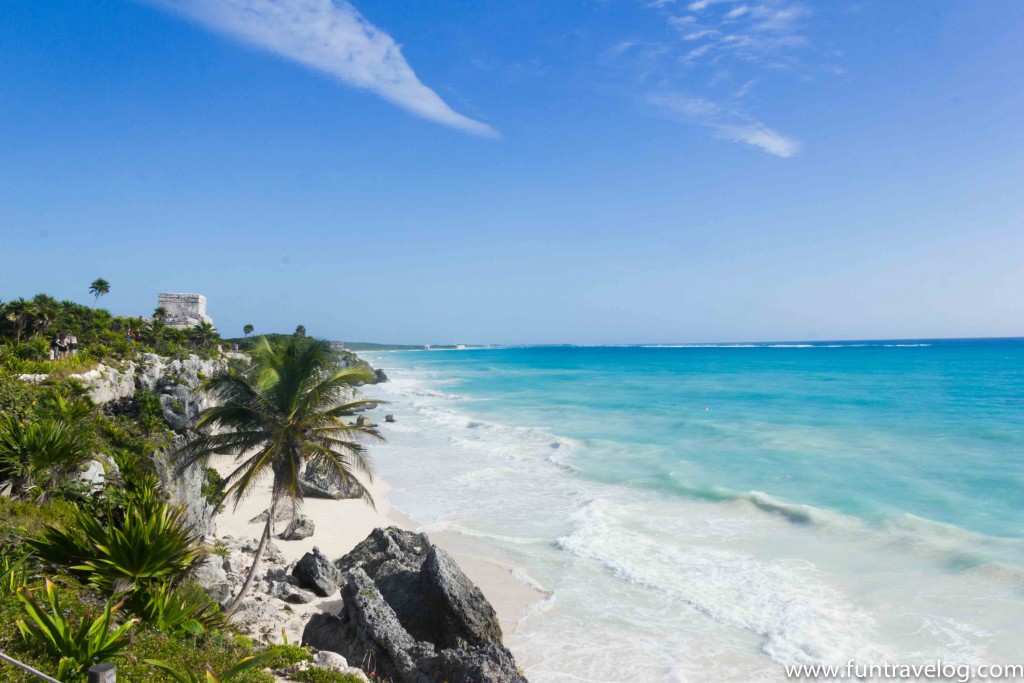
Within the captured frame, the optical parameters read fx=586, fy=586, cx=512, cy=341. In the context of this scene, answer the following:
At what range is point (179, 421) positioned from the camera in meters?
23.8

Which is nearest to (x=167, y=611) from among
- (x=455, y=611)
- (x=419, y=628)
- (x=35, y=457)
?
(x=419, y=628)

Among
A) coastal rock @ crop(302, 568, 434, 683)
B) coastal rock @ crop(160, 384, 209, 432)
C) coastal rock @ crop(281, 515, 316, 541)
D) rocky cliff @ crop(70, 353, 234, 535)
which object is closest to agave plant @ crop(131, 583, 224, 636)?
coastal rock @ crop(302, 568, 434, 683)

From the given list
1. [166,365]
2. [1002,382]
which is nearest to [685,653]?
[166,365]

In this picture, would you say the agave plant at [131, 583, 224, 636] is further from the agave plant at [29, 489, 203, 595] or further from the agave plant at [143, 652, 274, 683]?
the agave plant at [143, 652, 274, 683]

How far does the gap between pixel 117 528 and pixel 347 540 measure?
8.25m

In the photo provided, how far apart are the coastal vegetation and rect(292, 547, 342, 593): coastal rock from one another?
1.47 m

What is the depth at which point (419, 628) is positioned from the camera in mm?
9555

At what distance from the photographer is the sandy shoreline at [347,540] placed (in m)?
11.2

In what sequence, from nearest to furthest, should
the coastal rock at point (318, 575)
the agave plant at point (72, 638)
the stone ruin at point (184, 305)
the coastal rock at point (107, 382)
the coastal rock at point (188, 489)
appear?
the agave plant at point (72, 638) < the coastal rock at point (318, 575) < the coastal rock at point (188, 489) < the coastal rock at point (107, 382) < the stone ruin at point (184, 305)

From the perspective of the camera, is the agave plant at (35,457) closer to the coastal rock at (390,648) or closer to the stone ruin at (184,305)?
the coastal rock at (390,648)

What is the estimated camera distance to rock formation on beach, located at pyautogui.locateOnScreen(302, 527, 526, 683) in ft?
24.3

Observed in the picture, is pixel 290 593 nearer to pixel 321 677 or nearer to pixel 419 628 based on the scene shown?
pixel 419 628

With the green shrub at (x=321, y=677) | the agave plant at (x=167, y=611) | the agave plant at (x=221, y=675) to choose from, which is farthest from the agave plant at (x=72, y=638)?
the green shrub at (x=321, y=677)

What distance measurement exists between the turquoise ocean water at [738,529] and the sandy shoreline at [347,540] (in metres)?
0.44
